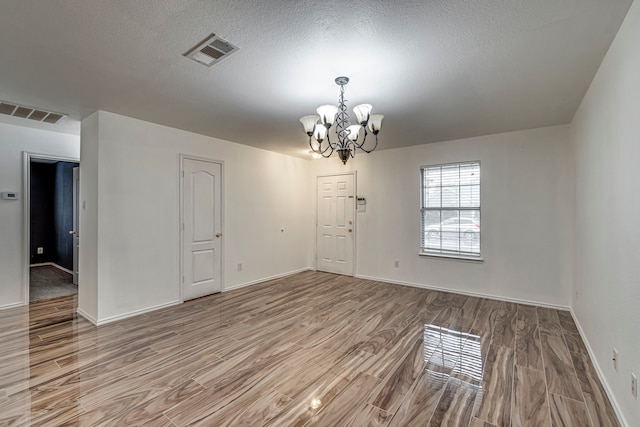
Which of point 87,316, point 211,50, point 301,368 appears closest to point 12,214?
point 87,316

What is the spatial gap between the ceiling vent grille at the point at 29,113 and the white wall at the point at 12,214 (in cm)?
66

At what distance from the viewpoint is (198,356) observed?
8.76 ft

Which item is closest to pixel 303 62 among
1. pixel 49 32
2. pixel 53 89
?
pixel 49 32

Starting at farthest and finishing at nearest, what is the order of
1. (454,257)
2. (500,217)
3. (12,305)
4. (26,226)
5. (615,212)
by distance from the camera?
1. (454,257)
2. (500,217)
3. (26,226)
4. (12,305)
5. (615,212)

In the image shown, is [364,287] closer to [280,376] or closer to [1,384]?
[280,376]

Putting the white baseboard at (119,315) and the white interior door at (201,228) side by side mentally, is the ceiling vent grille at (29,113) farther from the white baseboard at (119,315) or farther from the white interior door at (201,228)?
the white baseboard at (119,315)

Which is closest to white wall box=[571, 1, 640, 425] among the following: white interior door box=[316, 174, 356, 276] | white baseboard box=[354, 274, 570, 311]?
white baseboard box=[354, 274, 570, 311]

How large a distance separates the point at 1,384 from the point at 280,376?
6.90 feet

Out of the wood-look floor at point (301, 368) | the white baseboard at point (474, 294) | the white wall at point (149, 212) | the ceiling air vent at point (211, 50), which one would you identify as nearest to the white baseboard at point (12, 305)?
the wood-look floor at point (301, 368)

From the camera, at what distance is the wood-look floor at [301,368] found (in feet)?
6.30

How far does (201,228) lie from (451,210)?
4001mm

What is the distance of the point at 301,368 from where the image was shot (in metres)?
2.48

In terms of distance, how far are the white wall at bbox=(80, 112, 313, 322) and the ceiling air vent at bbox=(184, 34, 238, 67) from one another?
2006 mm

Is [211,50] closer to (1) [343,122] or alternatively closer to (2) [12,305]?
(1) [343,122]
